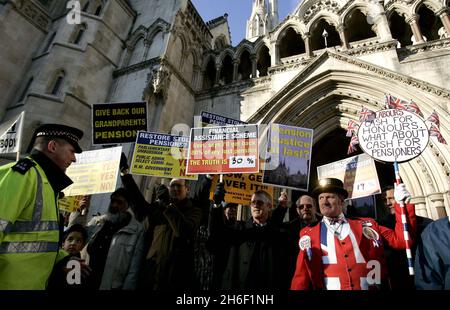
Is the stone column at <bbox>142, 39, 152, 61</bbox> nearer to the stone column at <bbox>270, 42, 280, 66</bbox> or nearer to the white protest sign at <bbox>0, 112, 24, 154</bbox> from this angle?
the stone column at <bbox>270, 42, 280, 66</bbox>

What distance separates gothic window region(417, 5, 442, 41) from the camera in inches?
448

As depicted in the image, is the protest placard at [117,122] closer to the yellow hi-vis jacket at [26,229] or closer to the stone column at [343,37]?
the yellow hi-vis jacket at [26,229]

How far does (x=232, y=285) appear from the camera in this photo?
3.13 m

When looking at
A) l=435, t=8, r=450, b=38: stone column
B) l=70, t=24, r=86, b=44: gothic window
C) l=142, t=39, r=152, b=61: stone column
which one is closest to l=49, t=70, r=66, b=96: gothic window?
l=70, t=24, r=86, b=44: gothic window

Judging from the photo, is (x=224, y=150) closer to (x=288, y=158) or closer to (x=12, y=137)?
(x=288, y=158)

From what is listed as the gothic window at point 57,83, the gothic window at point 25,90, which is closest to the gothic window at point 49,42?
the gothic window at point 25,90

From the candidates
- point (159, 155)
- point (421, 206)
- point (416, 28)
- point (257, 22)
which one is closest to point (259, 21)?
point (257, 22)

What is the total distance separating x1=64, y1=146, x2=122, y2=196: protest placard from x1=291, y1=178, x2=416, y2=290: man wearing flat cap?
4133 mm

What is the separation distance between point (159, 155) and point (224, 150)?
1.67 m

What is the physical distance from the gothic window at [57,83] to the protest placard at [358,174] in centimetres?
1137

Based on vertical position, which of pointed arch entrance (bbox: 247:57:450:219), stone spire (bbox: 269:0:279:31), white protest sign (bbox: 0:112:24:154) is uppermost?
stone spire (bbox: 269:0:279:31)

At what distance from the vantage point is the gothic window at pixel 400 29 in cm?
1179
